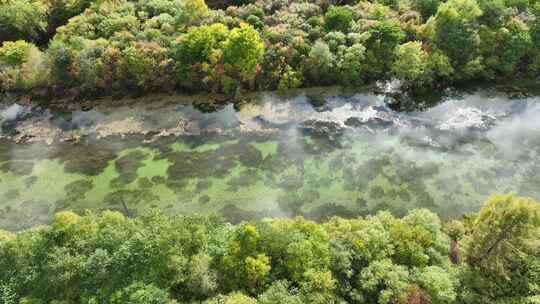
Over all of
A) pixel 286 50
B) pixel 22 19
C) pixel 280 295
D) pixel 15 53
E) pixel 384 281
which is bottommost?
pixel 384 281

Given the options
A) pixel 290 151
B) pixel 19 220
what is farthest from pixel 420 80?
pixel 19 220

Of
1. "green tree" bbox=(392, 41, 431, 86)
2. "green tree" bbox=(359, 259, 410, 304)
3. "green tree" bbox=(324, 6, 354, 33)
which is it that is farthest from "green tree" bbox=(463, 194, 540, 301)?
"green tree" bbox=(324, 6, 354, 33)

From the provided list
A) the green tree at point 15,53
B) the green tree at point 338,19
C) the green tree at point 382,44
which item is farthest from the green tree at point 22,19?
the green tree at point 382,44

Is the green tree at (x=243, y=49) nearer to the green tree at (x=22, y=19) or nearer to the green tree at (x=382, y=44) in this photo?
the green tree at (x=382, y=44)

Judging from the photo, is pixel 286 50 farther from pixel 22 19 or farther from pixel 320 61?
pixel 22 19

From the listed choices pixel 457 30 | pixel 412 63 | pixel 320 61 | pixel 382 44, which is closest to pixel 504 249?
pixel 412 63

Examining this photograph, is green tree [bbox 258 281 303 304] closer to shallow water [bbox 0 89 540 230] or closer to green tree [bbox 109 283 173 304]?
green tree [bbox 109 283 173 304]
